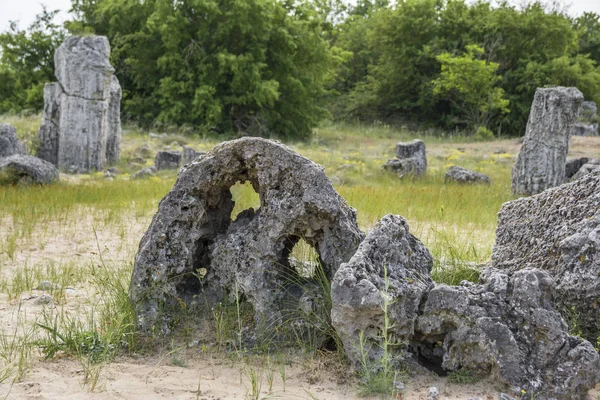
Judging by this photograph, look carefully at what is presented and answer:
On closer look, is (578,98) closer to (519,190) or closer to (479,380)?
(519,190)

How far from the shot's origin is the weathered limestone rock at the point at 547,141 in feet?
43.2

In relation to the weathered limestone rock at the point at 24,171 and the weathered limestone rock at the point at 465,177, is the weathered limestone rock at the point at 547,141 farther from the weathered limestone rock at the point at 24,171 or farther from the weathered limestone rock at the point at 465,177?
the weathered limestone rock at the point at 24,171

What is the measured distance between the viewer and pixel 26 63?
29.5 metres

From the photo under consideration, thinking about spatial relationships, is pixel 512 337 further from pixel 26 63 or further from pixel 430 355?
pixel 26 63

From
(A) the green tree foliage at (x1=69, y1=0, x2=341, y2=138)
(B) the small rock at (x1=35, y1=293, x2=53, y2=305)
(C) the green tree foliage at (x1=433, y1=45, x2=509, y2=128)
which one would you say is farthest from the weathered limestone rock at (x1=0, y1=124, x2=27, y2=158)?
(C) the green tree foliage at (x1=433, y1=45, x2=509, y2=128)

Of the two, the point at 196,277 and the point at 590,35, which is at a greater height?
the point at 590,35

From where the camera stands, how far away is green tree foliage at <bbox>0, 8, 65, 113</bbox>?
2867cm

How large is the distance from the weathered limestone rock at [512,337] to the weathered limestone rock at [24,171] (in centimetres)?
1037

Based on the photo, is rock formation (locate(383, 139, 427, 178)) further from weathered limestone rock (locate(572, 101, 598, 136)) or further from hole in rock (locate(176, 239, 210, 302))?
weathered limestone rock (locate(572, 101, 598, 136))

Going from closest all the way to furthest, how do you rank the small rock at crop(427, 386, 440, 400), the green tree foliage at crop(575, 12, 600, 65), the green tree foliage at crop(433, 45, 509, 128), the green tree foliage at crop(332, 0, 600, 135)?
the small rock at crop(427, 386, 440, 400), the green tree foliage at crop(433, 45, 509, 128), the green tree foliage at crop(332, 0, 600, 135), the green tree foliage at crop(575, 12, 600, 65)

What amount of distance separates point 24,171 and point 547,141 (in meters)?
10.4

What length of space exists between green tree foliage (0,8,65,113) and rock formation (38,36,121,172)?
41.9ft

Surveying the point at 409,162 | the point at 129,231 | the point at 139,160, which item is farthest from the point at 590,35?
the point at 129,231

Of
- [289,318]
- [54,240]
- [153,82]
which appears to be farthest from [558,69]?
[289,318]
